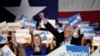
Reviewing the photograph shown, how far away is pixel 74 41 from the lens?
3301 millimetres

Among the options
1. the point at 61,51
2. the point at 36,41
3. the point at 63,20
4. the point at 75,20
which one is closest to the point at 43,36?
the point at 36,41

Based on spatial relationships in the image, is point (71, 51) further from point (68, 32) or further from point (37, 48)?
point (37, 48)

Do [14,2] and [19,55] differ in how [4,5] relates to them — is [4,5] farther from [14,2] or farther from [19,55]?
[19,55]

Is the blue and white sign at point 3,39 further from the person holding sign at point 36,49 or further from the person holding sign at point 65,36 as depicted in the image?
the person holding sign at point 65,36

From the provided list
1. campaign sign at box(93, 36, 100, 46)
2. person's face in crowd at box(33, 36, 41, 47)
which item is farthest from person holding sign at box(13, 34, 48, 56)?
campaign sign at box(93, 36, 100, 46)

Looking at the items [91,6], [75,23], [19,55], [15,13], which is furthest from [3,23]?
[91,6]

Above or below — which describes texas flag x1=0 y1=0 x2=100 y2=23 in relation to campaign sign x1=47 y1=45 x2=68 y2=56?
above

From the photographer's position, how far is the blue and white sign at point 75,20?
3.47 meters

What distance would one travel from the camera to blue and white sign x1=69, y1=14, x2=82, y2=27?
347 cm

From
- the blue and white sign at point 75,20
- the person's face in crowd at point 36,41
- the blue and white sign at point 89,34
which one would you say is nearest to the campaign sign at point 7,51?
the person's face in crowd at point 36,41

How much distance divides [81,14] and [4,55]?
118cm

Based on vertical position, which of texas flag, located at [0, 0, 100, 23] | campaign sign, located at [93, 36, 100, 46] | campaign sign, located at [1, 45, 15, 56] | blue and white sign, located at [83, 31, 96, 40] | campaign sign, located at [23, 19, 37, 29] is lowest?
campaign sign, located at [1, 45, 15, 56]

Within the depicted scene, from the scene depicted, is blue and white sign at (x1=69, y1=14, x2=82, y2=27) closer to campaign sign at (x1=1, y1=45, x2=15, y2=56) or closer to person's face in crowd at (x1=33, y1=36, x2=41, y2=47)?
person's face in crowd at (x1=33, y1=36, x2=41, y2=47)

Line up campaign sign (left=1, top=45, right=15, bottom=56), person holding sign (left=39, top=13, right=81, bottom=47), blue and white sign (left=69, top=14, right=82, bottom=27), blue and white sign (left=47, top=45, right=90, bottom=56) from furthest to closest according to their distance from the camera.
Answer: blue and white sign (left=69, top=14, right=82, bottom=27)
campaign sign (left=1, top=45, right=15, bottom=56)
person holding sign (left=39, top=13, right=81, bottom=47)
blue and white sign (left=47, top=45, right=90, bottom=56)
